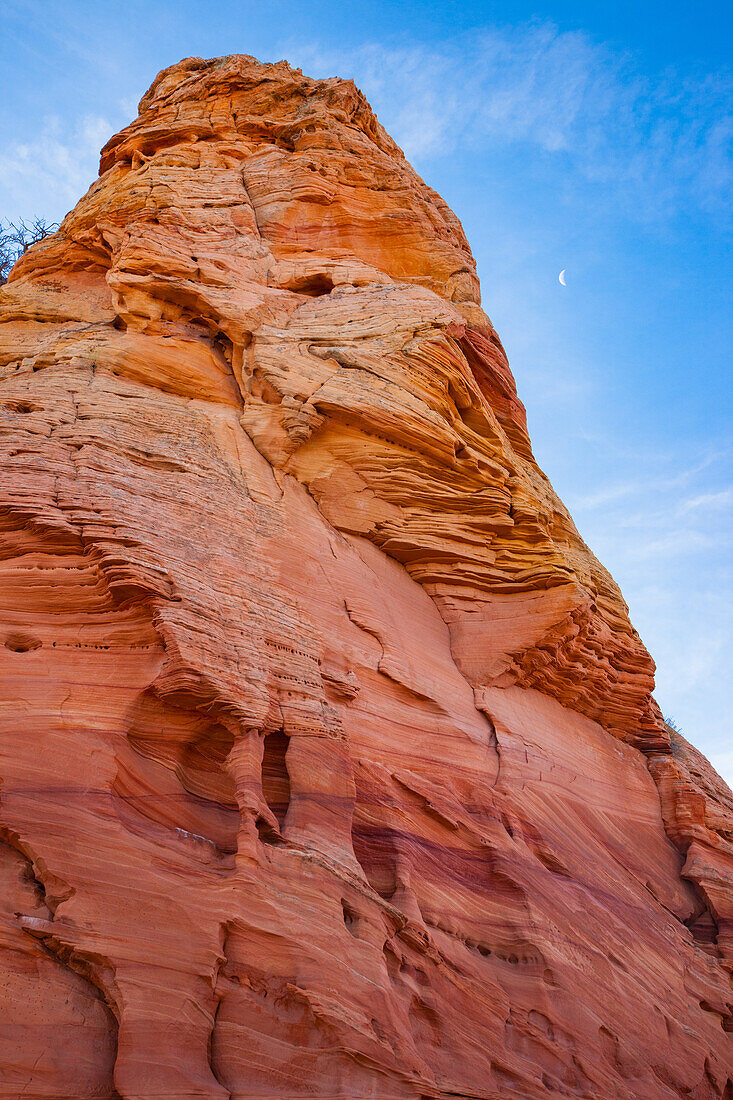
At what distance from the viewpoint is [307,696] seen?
9.64 m

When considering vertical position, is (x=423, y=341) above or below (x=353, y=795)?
above

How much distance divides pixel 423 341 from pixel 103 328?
17.8ft

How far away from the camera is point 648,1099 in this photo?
32.8ft

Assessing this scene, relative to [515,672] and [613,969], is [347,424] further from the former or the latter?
[613,969]

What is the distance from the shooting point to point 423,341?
14125 millimetres

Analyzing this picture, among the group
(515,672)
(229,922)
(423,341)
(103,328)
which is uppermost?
(423,341)

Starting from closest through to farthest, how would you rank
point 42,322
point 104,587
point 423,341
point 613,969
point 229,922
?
point 229,922, point 104,587, point 613,969, point 423,341, point 42,322

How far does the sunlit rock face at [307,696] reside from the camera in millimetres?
7102

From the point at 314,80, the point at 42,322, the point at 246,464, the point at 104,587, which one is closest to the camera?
the point at 104,587

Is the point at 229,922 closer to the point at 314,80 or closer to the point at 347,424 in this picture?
the point at 347,424

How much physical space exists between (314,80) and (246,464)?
12.8 meters

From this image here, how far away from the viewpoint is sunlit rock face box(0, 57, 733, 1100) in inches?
280

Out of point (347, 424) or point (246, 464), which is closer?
point (246, 464)

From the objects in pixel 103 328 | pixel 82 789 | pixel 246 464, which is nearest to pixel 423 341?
pixel 246 464
